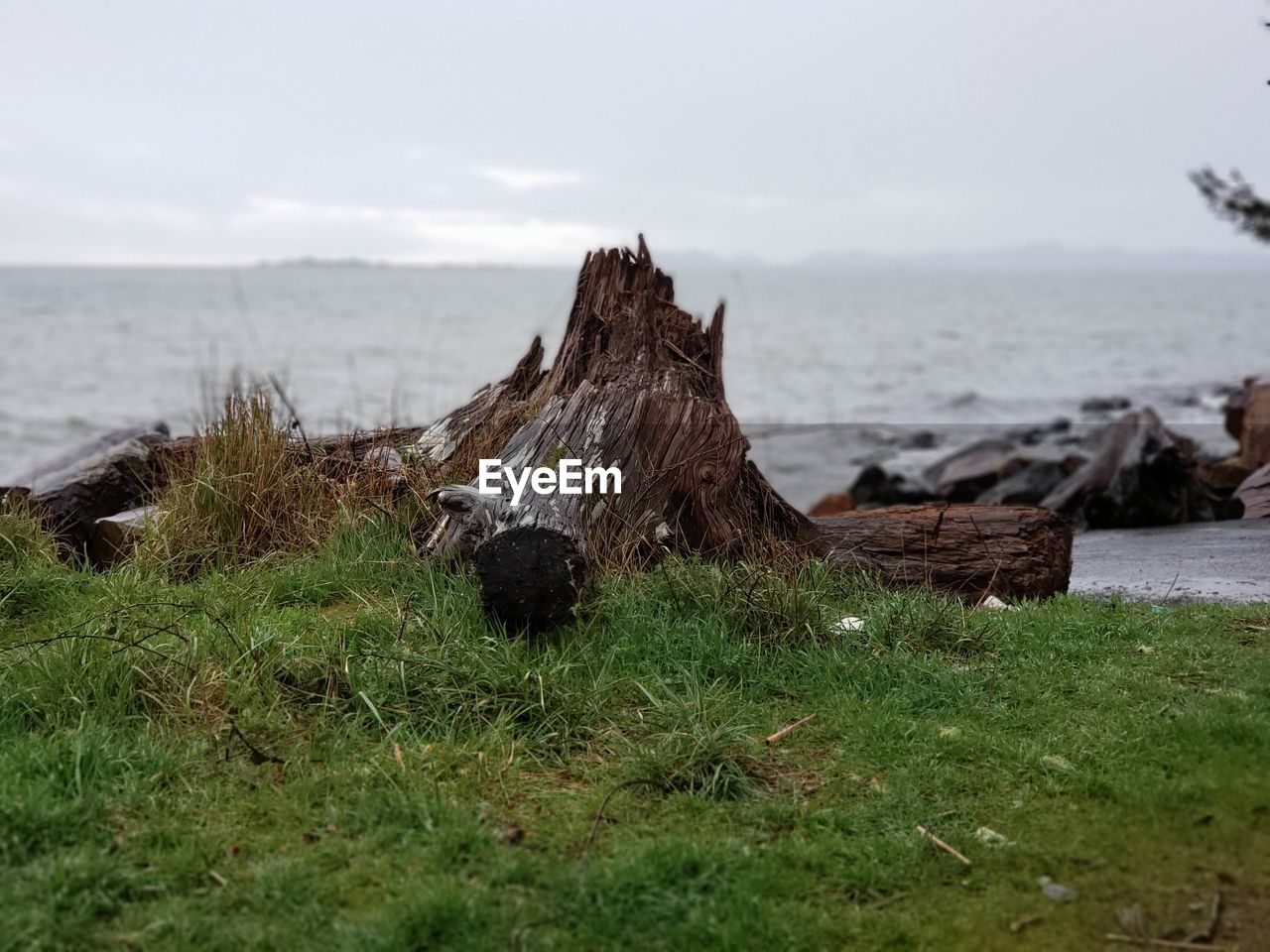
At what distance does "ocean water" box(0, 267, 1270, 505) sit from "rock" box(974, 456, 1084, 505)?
3.09m

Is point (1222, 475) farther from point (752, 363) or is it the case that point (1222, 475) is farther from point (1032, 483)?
point (752, 363)

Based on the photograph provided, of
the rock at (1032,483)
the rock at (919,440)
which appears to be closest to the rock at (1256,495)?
the rock at (1032,483)

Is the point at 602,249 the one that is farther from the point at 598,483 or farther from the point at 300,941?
the point at 300,941

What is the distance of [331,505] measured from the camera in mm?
7492

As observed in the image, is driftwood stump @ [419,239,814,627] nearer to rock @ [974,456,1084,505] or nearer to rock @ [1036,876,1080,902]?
rock @ [1036,876,1080,902]

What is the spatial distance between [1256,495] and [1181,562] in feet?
6.94

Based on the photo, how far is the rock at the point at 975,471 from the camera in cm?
1584

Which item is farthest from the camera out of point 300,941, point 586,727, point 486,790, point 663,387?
point 663,387

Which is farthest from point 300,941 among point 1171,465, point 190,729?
point 1171,465

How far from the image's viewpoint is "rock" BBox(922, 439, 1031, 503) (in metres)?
15.8

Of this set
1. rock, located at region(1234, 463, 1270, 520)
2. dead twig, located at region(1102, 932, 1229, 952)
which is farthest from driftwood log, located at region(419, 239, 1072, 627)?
rock, located at region(1234, 463, 1270, 520)

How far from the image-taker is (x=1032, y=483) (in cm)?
1479

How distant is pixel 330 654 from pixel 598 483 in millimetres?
2082

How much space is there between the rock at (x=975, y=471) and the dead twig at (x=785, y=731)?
10.9 metres
